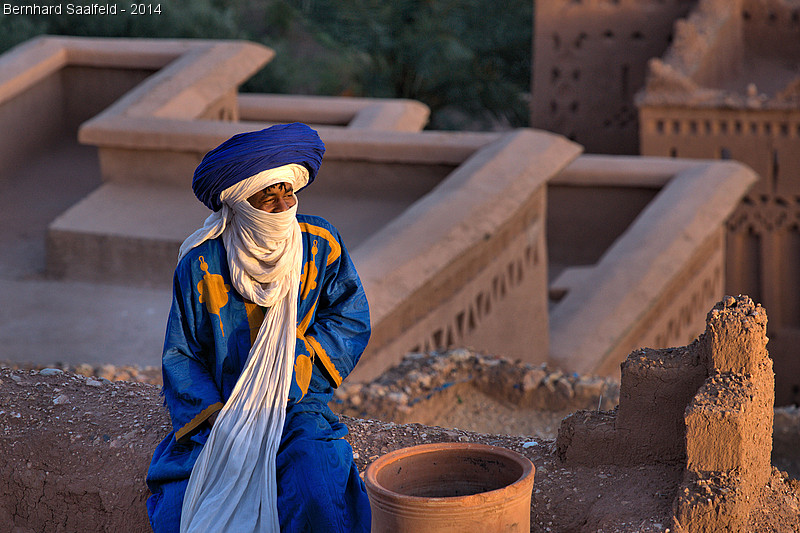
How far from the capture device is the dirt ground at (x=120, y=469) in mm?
3076

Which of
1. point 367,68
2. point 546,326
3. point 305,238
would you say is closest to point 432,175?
point 546,326

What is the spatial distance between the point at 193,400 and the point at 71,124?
661 centimetres

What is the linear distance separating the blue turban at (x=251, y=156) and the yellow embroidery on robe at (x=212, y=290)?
195mm

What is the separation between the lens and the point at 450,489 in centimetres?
296

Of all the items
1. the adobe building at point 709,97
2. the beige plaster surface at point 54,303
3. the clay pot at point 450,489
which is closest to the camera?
the clay pot at point 450,489

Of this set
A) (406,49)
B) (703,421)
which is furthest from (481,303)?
(406,49)

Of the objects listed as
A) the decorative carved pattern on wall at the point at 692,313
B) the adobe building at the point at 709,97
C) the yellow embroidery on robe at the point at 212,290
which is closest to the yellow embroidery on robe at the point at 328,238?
the yellow embroidery on robe at the point at 212,290

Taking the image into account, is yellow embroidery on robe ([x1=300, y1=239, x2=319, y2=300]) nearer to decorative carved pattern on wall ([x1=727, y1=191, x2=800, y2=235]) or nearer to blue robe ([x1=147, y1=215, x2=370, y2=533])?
blue robe ([x1=147, y1=215, x2=370, y2=533])

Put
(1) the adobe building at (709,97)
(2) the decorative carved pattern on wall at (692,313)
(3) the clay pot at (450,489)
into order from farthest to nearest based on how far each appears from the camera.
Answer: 1. (1) the adobe building at (709,97)
2. (2) the decorative carved pattern on wall at (692,313)
3. (3) the clay pot at (450,489)

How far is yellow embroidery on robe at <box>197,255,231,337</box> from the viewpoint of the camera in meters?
2.86

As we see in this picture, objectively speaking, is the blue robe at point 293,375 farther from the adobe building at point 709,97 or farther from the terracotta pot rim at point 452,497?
the adobe building at point 709,97

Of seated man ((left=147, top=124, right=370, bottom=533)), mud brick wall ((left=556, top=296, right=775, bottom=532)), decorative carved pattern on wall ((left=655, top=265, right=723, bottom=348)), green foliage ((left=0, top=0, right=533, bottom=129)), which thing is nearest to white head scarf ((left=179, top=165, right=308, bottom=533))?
seated man ((left=147, top=124, right=370, bottom=533))

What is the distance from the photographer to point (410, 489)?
292 centimetres

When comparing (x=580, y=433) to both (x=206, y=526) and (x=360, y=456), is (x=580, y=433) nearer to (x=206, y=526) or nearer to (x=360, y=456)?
(x=360, y=456)
